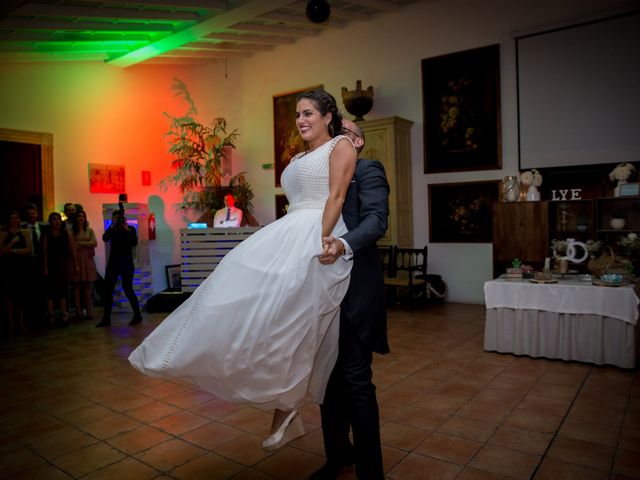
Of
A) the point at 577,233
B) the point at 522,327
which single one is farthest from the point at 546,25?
the point at 522,327

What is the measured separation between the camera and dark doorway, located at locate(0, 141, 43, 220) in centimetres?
805

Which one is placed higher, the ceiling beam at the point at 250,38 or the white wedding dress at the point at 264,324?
the ceiling beam at the point at 250,38

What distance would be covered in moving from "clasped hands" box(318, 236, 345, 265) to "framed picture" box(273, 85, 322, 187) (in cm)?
776

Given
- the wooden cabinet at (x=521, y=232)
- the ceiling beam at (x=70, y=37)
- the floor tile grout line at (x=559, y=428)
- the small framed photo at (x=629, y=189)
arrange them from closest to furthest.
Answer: the floor tile grout line at (x=559, y=428) < the small framed photo at (x=629, y=189) < the wooden cabinet at (x=521, y=232) < the ceiling beam at (x=70, y=37)

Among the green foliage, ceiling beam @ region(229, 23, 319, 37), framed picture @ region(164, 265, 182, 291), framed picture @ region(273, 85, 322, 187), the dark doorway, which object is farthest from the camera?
framed picture @ region(164, 265, 182, 291)

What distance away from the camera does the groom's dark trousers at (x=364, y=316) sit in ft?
6.42

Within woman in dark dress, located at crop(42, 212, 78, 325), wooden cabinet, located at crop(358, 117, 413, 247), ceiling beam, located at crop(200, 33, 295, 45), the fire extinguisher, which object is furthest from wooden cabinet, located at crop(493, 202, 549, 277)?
the fire extinguisher

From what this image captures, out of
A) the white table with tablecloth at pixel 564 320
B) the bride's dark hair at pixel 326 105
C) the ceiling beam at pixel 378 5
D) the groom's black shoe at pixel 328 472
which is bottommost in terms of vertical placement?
the groom's black shoe at pixel 328 472

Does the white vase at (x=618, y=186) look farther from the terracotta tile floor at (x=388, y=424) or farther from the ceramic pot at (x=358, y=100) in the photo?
the ceramic pot at (x=358, y=100)

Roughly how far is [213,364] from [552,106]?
6507mm

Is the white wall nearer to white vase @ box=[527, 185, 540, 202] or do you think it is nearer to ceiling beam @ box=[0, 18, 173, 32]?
white vase @ box=[527, 185, 540, 202]

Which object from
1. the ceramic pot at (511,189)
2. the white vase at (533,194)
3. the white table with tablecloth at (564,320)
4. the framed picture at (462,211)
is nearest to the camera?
the white table with tablecloth at (564,320)

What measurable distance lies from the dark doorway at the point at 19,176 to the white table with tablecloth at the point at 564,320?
7.53 metres

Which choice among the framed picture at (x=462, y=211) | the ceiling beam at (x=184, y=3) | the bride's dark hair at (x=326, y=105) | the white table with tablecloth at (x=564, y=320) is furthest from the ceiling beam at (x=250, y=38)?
the bride's dark hair at (x=326, y=105)
